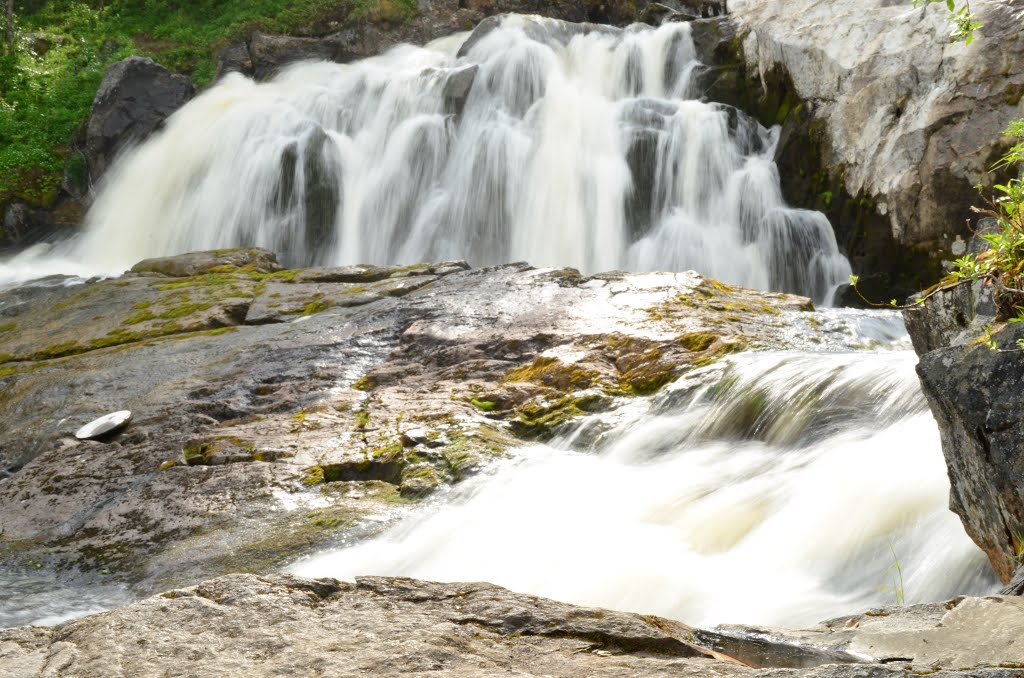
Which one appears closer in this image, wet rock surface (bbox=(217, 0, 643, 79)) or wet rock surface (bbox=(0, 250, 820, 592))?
wet rock surface (bbox=(0, 250, 820, 592))

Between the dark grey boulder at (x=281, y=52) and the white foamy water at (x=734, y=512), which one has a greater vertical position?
the dark grey boulder at (x=281, y=52)

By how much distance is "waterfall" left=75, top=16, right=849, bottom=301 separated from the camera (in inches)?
484

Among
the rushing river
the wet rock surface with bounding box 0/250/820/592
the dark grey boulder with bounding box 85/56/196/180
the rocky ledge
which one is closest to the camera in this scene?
the rocky ledge

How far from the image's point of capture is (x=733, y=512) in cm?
457

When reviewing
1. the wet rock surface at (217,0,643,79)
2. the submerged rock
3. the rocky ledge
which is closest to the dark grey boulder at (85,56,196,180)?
the wet rock surface at (217,0,643,79)

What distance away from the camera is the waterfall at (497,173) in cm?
1228

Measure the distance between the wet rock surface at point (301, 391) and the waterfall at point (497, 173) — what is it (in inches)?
121

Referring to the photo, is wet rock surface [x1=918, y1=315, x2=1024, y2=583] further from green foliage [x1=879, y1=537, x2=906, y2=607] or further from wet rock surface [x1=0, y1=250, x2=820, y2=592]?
wet rock surface [x1=0, y1=250, x2=820, y2=592]

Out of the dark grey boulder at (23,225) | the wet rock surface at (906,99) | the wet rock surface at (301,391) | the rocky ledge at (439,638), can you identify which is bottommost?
the wet rock surface at (301,391)

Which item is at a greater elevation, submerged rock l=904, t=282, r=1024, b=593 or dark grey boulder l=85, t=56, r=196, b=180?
dark grey boulder l=85, t=56, r=196, b=180

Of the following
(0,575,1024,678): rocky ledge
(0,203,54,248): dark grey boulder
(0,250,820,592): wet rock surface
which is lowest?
(0,250,820,592): wet rock surface

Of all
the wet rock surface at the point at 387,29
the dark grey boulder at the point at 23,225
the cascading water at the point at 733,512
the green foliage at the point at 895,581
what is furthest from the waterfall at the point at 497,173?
the green foliage at the point at 895,581

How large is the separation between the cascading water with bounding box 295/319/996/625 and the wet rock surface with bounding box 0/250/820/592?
0.49 metres

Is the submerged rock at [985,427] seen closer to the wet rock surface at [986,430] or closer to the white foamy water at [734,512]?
the wet rock surface at [986,430]
